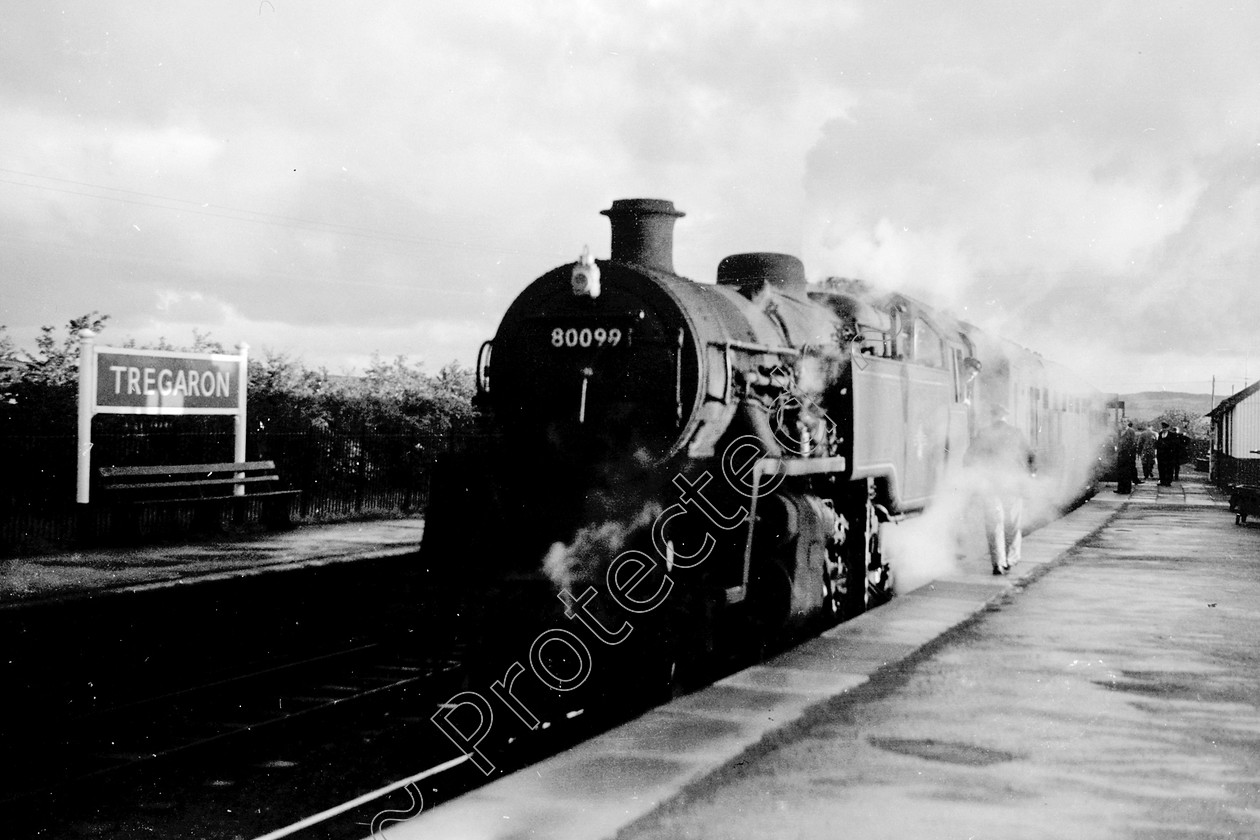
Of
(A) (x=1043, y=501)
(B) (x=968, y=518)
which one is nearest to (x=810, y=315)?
(B) (x=968, y=518)

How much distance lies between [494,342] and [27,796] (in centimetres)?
356

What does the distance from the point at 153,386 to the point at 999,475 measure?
9.09 meters

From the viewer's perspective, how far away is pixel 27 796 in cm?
484

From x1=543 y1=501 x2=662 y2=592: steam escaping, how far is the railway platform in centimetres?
104

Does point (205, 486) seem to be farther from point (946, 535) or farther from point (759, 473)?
point (759, 473)

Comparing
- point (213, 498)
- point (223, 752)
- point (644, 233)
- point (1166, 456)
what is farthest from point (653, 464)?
point (1166, 456)

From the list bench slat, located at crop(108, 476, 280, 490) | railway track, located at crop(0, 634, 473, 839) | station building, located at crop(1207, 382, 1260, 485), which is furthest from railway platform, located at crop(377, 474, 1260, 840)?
station building, located at crop(1207, 382, 1260, 485)

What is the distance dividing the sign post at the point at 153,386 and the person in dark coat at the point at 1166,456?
2544cm

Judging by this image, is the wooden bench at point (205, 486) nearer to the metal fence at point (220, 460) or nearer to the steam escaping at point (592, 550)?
the metal fence at point (220, 460)

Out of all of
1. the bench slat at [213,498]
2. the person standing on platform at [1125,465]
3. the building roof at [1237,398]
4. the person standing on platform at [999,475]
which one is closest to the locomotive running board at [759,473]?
the person standing on platform at [999,475]

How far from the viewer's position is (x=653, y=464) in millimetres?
6566

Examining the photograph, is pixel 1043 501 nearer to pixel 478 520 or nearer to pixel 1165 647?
pixel 1165 647

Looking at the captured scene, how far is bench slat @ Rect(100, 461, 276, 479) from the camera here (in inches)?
480

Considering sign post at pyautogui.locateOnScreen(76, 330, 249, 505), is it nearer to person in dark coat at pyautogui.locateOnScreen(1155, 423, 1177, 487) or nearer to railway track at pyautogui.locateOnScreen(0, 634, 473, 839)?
railway track at pyautogui.locateOnScreen(0, 634, 473, 839)
